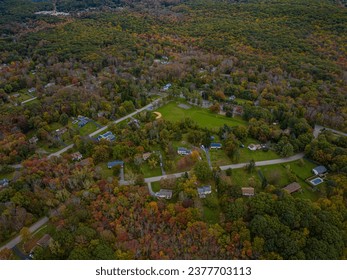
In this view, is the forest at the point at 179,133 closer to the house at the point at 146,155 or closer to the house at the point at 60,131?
the house at the point at 60,131

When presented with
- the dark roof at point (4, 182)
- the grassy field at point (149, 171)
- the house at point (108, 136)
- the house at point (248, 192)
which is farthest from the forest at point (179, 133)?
the house at point (108, 136)

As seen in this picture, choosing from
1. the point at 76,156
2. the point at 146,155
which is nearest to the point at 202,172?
the point at 146,155

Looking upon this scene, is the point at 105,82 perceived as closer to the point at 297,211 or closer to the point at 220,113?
the point at 220,113

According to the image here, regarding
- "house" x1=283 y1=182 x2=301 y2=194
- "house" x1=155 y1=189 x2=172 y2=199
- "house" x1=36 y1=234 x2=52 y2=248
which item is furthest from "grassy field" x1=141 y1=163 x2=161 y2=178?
"house" x1=283 y1=182 x2=301 y2=194

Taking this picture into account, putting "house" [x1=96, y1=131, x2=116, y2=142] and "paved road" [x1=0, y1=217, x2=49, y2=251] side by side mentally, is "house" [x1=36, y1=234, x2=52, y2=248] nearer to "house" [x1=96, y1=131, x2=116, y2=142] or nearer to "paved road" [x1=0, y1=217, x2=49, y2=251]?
"paved road" [x1=0, y1=217, x2=49, y2=251]

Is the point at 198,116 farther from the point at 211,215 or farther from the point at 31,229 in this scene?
the point at 31,229

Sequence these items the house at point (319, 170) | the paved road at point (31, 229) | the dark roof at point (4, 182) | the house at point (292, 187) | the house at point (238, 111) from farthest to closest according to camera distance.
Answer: the house at point (238, 111), the house at point (319, 170), the dark roof at point (4, 182), the house at point (292, 187), the paved road at point (31, 229)
